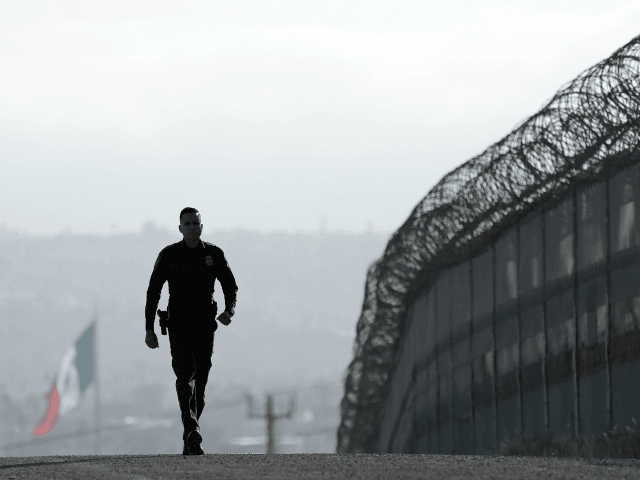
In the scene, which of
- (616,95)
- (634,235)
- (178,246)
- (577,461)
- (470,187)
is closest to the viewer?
(577,461)

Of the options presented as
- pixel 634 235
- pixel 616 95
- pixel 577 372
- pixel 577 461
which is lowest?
pixel 577 461

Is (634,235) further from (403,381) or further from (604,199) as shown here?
(403,381)

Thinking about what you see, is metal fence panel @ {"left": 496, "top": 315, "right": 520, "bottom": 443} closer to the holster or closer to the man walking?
the man walking

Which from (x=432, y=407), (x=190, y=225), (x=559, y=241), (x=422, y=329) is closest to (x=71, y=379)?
(x=422, y=329)

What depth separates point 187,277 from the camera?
Result: 37.4 ft

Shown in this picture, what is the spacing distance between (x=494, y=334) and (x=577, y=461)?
1603 centimetres

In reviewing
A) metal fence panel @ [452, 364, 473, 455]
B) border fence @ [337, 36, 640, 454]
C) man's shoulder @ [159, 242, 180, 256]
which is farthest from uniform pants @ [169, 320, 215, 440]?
metal fence panel @ [452, 364, 473, 455]

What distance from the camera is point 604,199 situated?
20219mm

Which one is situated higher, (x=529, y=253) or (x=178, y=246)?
(x=529, y=253)

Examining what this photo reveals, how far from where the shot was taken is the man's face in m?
11.2

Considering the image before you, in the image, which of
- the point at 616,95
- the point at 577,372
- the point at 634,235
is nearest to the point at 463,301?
the point at 577,372

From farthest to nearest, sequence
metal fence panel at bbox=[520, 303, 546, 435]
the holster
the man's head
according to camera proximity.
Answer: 1. metal fence panel at bbox=[520, 303, 546, 435]
2. the holster
3. the man's head

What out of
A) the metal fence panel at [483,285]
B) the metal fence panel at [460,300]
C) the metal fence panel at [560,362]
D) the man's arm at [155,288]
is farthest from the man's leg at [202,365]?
the metal fence panel at [460,300]

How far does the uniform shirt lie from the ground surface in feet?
4.38
